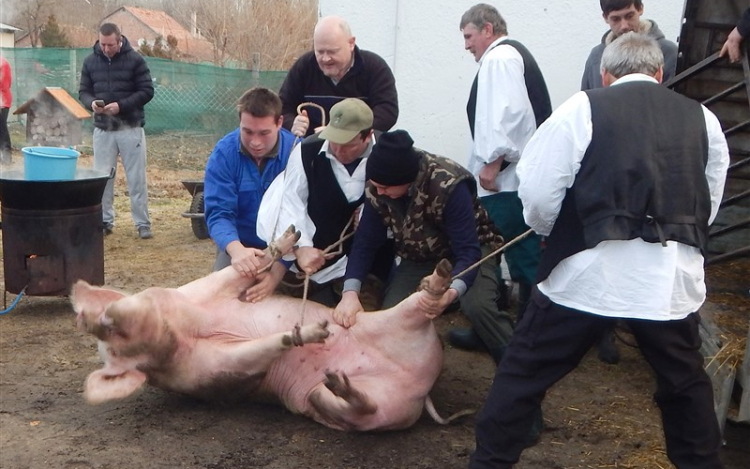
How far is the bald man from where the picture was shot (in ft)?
17.4

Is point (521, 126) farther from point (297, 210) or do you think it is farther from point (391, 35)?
point (391, 35)

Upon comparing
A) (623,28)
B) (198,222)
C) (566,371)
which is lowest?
(198,222)

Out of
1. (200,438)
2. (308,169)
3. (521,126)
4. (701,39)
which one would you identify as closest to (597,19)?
(701,39)

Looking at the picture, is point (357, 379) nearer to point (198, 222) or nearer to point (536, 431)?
point (536, 431)

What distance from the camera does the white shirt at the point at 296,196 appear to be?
4.45 m

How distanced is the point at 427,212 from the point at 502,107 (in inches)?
46.7

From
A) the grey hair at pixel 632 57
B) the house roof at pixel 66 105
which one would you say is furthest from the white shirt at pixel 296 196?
the house roof at pixel 66 105

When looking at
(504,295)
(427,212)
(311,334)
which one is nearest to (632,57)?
(427,212)

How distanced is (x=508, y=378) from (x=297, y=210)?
173 cm

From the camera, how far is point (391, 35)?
655cm

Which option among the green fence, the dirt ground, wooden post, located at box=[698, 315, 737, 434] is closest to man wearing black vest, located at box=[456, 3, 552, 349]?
the dirt ground

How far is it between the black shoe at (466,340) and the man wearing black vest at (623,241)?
220cm

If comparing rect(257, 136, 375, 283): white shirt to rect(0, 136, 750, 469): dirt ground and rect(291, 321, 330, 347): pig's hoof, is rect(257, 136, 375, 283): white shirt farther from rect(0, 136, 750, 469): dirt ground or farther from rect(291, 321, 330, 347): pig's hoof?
rect(0, 136, 750, 469): dirt ground

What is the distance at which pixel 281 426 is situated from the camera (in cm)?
416
